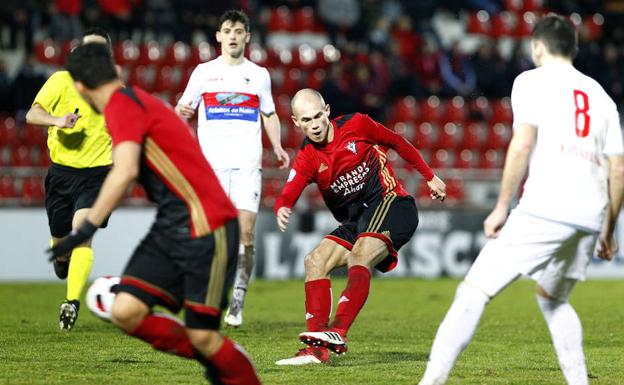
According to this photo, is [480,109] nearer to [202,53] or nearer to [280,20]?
[280,20]

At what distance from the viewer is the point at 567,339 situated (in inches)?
237

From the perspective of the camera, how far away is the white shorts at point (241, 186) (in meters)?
10.2

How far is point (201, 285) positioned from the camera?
213 inches

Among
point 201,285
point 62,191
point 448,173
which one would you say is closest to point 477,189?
point 448,173

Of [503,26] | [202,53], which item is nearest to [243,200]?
[202,53]

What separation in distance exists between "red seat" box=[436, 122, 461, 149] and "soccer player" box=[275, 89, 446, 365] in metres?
11.9

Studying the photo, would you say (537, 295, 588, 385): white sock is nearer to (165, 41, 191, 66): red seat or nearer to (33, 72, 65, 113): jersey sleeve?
(33, 72, 65, 113): jersey sleeve

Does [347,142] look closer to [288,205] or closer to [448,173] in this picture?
[288,205]

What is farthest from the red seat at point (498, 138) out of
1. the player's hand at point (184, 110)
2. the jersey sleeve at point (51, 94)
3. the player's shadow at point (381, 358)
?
the player's shadow at point (381, 358)

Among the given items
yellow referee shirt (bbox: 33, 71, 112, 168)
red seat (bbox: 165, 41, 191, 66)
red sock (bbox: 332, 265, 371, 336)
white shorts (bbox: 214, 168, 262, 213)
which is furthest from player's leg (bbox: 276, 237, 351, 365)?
red seat (bbox: 165, 41, 191, 66)

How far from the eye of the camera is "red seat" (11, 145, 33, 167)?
18.4 meters

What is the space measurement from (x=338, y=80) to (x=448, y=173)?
3.26 meters

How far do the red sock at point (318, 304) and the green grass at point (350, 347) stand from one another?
0.30m

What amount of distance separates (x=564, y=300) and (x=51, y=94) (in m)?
5.18
